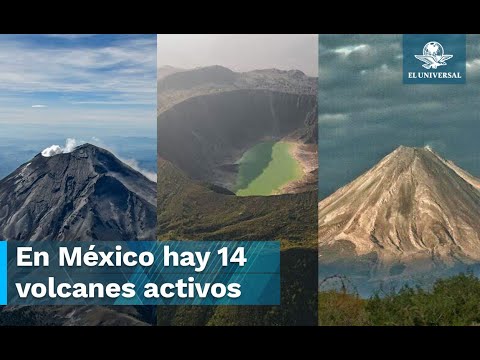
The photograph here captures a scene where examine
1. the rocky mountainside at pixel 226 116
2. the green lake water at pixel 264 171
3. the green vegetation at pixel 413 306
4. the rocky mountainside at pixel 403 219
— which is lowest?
the green vegetation at pixel 413 306

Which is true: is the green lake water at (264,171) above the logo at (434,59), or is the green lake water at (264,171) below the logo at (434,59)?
below

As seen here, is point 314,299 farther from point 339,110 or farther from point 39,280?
point 39,280

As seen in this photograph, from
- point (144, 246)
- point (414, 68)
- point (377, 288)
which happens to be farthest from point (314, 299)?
point (414, 68)

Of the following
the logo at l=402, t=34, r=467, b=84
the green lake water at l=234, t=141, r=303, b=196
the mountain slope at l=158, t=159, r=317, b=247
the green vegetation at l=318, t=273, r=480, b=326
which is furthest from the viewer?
the green lake water at l=234, t=141, r=303, b=196

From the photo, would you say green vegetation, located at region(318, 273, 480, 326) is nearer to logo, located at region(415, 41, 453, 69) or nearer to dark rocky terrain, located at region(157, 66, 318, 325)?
dark rocky terrain, located at region(157, 66, 318, 325)

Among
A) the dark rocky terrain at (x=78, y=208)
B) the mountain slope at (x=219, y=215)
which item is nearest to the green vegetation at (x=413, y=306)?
the mountain slope at (x=219, y=215)

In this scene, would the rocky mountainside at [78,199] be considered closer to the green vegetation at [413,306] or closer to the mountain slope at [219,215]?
the mountain slope at [219,215]

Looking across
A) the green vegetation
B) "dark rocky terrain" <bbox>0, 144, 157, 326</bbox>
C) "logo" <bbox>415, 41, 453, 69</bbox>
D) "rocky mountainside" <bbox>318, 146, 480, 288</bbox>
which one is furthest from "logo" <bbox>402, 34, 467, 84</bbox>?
"dark rocky terrain" <bbox>0, 144, 157, 326</bbox>
